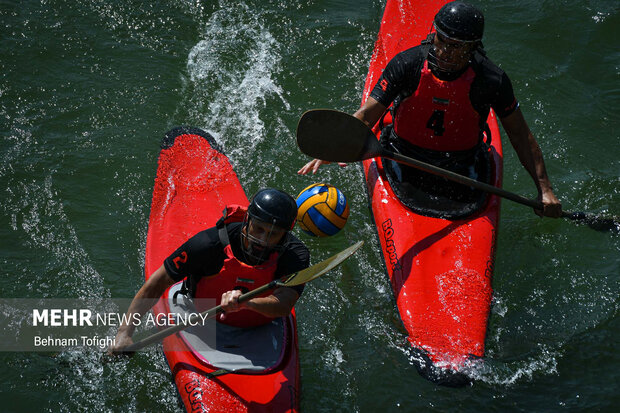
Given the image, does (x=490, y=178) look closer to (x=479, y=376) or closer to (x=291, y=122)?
(x=479, y=376)

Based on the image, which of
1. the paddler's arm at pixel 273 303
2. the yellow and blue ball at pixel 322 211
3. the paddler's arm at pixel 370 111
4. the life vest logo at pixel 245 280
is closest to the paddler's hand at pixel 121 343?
the paddler's arm at pixel 273 303

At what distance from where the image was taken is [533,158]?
5.69m

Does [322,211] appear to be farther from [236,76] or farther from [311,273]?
[236,76]

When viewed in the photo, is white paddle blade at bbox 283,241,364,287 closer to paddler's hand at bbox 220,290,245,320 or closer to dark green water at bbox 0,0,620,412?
paddler's hand at bbox 220,290,245,320

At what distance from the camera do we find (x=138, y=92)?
7.59 meters

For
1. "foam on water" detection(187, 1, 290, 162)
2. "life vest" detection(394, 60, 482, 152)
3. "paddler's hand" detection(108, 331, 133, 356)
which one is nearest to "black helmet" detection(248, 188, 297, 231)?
"paddler's hand" detection(108, 331, 133, 356)

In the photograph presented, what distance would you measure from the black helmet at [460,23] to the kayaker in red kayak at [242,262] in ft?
6.44

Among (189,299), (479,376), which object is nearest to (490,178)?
(479,376)

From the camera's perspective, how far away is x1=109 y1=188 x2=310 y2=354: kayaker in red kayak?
412cm

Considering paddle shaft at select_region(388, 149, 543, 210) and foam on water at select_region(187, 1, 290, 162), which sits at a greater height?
paddle shaft at select_region(388, 149, 543, 210)

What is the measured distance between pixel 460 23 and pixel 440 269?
1.83 metres

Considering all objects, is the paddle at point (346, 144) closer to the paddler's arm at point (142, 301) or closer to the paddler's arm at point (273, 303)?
the paddler's arm at point (273, 303)

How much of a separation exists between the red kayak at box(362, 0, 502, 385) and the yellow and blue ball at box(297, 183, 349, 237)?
1.12 feet

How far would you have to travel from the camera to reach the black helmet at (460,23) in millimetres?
5188
